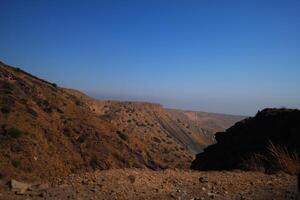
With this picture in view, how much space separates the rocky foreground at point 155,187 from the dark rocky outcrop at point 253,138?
3610 mm

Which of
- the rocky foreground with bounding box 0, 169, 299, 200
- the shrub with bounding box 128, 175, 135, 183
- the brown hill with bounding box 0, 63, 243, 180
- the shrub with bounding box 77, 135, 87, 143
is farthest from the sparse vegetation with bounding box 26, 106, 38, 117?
the shrub with bounding box 128, 175, 135, 183

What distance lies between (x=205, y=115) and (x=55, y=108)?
123m

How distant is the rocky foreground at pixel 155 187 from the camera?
291 inches

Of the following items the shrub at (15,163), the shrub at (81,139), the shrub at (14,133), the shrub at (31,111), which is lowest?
the shrub at (15,163)

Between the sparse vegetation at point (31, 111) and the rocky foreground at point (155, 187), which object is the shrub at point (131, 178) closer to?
the rocky foreground at point (155, 187)

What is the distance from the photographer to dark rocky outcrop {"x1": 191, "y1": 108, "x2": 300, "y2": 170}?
13.0 meters

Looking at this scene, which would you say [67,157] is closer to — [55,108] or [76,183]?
[55,108]

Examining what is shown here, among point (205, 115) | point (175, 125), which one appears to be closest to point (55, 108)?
point (175, 125)

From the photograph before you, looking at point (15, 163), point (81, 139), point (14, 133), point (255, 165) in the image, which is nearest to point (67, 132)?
point (81, 139)

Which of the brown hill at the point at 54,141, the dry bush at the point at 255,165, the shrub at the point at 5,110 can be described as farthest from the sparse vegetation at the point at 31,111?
the dry bush at the point at 255,165

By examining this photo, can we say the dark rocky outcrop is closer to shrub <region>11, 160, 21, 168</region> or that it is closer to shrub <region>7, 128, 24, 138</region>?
shrub <region>11, 160, 21, 168</region>

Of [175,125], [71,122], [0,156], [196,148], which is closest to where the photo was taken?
[0,156]

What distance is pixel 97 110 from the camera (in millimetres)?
67562

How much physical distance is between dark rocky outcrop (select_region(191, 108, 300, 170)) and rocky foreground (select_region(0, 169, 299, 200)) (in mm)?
3610
